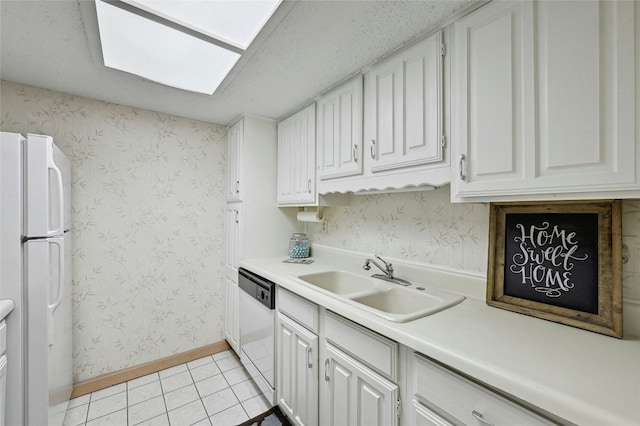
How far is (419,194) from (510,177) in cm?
67

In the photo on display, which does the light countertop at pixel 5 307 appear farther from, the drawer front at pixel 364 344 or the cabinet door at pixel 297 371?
the drawer front at pixel 364 344

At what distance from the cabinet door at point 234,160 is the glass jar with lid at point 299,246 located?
602 millimetres

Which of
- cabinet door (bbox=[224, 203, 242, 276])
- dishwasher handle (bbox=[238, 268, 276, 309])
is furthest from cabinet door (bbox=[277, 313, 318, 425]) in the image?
cabinet door (bbox=[224, 203, 242, 276])

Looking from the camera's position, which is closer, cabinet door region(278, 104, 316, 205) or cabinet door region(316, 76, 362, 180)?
cabinet door region(316, 76, 362, 180)

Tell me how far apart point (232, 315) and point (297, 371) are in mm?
1121

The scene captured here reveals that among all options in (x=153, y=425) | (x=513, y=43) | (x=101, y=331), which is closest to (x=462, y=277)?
(x=513, y=43)

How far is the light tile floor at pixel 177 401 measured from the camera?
1.76 meters

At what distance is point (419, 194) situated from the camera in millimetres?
1633

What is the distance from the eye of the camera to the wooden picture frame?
0.92 m

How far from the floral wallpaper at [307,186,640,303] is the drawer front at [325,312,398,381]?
0.65 m

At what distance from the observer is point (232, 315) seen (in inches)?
96.7

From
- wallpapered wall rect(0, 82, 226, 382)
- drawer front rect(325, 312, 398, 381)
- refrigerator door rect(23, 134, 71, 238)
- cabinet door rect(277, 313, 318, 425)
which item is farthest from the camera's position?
wallpapered wall rect(0, 82, 226, 382)

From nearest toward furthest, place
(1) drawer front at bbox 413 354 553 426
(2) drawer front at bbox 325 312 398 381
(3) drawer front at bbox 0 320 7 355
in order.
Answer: (1) drawer front at bbox 413 354 553 426 < (2) drawer front at bbox 325 312 398 381 < (3) drawer front at bbox 0 320 7 355

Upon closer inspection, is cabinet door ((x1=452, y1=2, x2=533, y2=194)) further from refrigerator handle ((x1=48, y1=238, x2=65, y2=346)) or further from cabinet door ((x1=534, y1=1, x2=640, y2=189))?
refrigerator handle ((x1=48, y1=238, x2=65, y2=346))
